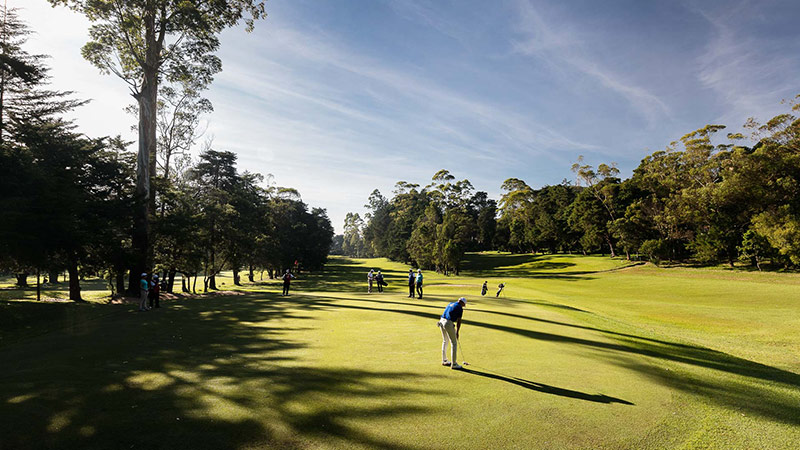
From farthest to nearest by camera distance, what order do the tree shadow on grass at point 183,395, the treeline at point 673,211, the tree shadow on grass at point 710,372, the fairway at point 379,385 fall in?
the treeline at point 673,211 → the tree shadow on grass at point 710,372 → the fairway at point 379,385 → the tree shadow on grass at point 183,395

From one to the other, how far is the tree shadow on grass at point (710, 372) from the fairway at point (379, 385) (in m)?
0.06

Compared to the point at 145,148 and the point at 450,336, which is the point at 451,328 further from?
the point at 145,148

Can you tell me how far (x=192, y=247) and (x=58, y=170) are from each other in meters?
11.6

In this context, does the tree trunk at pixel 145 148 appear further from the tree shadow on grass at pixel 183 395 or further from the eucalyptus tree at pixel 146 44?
the tree shadow on grass at pixel 183 395

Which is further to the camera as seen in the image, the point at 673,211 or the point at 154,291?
the point at 673,211

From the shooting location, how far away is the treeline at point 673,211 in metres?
44.2

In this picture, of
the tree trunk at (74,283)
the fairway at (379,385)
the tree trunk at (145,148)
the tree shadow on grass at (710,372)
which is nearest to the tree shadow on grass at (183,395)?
the fairway at (379,385)

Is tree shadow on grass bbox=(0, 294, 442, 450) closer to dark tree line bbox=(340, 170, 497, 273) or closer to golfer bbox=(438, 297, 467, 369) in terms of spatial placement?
golfer bbox=(438, 297, 467, 369)

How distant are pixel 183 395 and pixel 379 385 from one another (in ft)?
12.8

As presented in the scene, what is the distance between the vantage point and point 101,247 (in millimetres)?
22781

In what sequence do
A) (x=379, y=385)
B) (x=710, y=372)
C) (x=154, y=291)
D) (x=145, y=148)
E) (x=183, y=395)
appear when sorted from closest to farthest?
(x=183, y=395), (x=379, y=385), (x=710, y=372), (x=154, y=291), (x=145, y=148)

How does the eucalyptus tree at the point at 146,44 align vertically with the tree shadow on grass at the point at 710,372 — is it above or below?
above

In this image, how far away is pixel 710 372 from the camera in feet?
31.9

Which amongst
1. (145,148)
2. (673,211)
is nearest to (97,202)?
(145,148)
